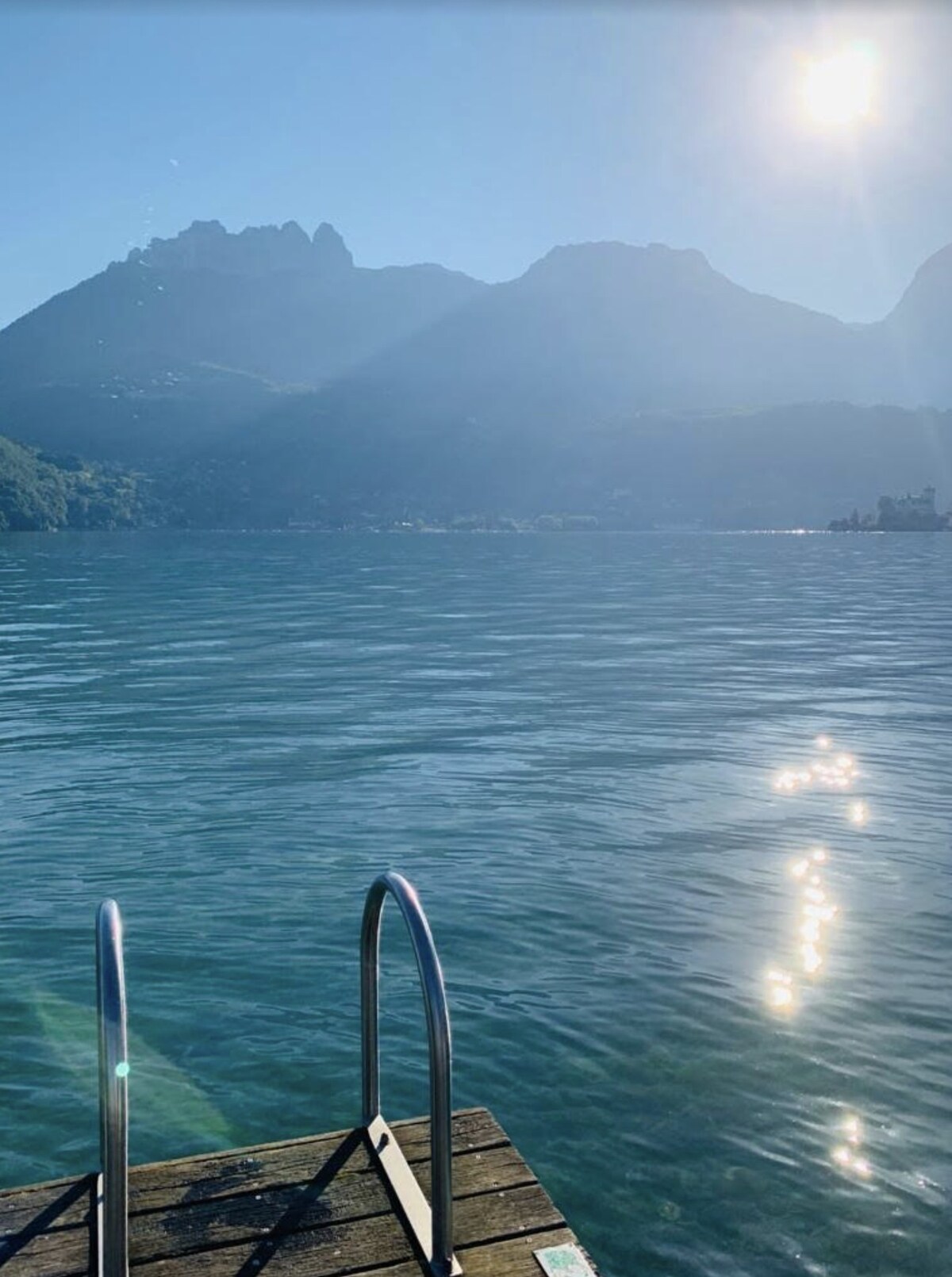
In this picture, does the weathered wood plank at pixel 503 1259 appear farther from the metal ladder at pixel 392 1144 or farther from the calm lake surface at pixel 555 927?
the calm lake surface at pixel 555 927

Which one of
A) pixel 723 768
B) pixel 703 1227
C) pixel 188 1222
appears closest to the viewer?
pixel 188 1222

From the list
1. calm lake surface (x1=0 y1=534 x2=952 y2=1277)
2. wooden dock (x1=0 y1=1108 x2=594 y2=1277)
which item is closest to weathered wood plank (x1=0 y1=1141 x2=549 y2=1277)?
wooden dock (x1=0 y1=1108 x2=594 y2=1277)

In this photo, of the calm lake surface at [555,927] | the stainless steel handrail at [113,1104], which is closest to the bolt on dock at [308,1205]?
the stainless steel handrail at [113,1104]

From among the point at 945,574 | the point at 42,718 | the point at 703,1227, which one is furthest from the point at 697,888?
the point at 945,574

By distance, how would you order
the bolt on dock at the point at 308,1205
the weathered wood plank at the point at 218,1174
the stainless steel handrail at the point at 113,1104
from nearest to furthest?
the stainless steel handrail at the point at 113,1104, the bolt on dock at the point at 308,1205, the weathered wood plank at the point at 218,1174

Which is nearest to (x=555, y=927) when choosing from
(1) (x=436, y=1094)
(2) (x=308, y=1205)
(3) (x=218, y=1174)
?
(3) (x=218, y=1174)

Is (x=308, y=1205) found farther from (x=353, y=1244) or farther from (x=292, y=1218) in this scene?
(x=353, y=1244)

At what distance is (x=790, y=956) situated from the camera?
39.2 ft

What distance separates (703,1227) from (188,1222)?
350 cm

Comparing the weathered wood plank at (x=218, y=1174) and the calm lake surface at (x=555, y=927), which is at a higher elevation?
the weathered wood plank at (x=218, y=1174)

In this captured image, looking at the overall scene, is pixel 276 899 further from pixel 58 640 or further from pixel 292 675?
pixel 58 640

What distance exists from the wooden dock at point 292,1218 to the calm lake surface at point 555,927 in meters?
1.93

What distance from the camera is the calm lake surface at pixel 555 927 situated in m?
8.36

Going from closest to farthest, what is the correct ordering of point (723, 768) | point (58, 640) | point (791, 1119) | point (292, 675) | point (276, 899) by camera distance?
point (791, 1119)
point (276, 899)
point (723, 768)
point (292, 675)
point (58, 640)
